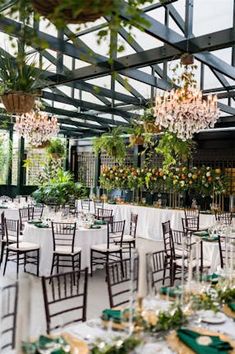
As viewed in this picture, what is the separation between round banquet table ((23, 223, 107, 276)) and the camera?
6.50 meters

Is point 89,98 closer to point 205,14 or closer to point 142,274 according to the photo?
point 205,14

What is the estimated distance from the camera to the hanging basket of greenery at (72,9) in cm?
151

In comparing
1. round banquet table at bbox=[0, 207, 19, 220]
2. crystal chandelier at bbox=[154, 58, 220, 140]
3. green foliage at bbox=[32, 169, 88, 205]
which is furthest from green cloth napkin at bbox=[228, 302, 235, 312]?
green foliage at bbox=[32, 169, 88, 205]

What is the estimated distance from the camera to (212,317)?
2.49 meters

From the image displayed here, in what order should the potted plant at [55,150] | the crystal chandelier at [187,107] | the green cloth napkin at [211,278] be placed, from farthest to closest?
the potted plant at [55,150] < the crystal chandelier at [187,107] < the green cloth napkin at [211,278]

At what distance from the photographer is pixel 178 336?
7.11 feet

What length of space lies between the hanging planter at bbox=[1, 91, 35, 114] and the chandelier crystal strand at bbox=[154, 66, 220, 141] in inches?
125

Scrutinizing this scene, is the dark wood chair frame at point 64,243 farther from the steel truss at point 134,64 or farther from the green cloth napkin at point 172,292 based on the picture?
the green cloth napkin at point 172,292

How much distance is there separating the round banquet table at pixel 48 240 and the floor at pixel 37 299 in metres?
0.28

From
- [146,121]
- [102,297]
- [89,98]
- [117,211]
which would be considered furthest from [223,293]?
[89,98]

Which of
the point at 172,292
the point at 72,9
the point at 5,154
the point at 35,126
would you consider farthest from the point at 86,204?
the point at 72,9

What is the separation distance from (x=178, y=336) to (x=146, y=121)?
768 centimetres

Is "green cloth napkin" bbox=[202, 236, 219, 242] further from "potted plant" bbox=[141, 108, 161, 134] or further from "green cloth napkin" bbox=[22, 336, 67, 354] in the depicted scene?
"green cloth napkin" bbox=[22, 336, 67, 354]

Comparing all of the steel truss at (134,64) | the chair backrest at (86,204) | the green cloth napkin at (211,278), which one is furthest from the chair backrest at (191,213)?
the green cloth napkin at (211,278)
